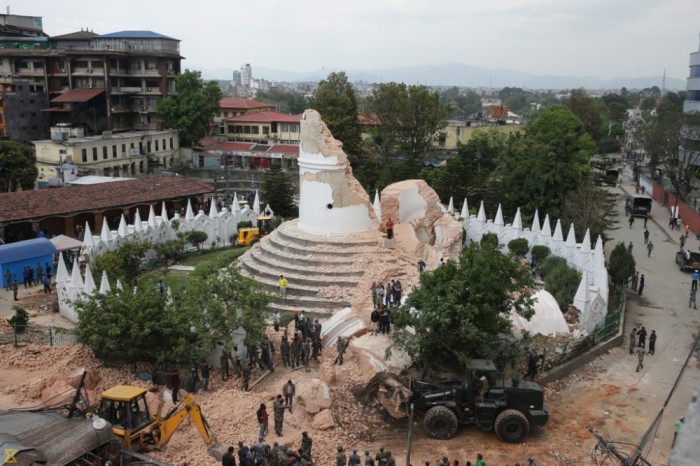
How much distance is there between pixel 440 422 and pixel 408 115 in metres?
39.9

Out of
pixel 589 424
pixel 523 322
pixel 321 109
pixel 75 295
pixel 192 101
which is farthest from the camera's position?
pixel 192 101

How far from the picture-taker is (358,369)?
18484 millimetres

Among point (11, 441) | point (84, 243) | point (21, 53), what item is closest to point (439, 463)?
point (11, 441)

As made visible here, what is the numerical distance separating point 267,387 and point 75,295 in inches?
386

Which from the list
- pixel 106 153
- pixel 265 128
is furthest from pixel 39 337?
pixel 265 128

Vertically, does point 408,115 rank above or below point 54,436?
above

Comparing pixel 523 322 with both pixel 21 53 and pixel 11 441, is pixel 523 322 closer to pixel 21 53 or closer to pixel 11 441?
pixel 11 441

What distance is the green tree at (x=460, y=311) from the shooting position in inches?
704

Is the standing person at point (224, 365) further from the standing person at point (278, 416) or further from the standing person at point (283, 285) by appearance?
the standing person at point (283, 285)

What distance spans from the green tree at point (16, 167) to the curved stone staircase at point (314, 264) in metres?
25.6

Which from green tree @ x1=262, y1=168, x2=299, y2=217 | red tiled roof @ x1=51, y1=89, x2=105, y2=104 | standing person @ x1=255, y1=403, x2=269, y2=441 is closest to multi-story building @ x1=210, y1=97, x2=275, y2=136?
red tiled roof @ x1=51, y1=89, x2=105, y2=104

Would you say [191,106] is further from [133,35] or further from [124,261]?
[124,261]

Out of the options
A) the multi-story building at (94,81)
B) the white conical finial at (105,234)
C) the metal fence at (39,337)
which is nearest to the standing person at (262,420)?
the metal fence at (39,337)

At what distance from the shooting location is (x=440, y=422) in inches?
653
